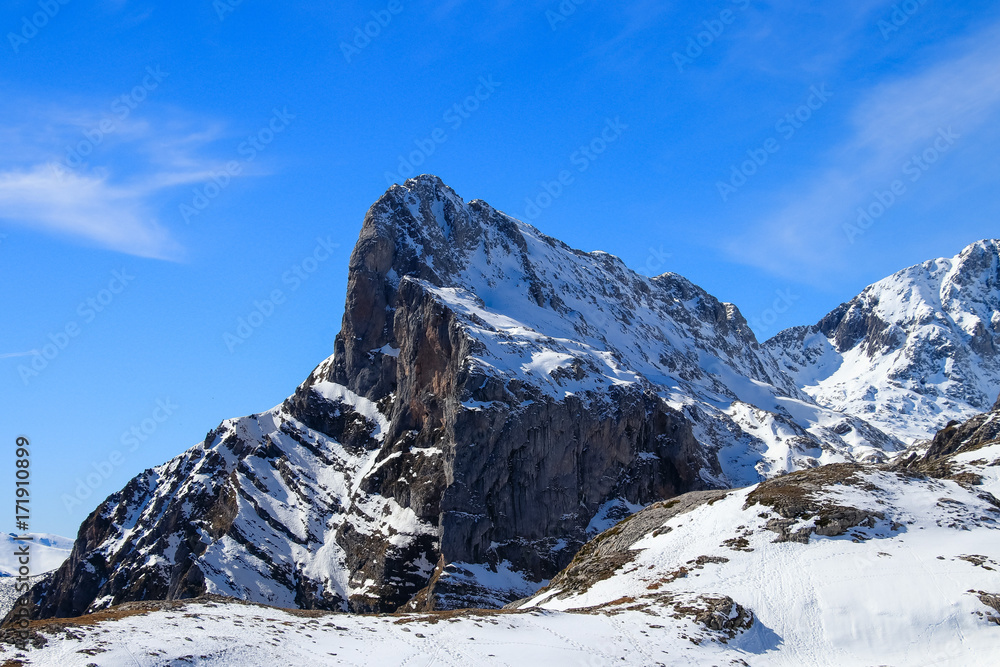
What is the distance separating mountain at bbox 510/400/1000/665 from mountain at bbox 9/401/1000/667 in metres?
0.13

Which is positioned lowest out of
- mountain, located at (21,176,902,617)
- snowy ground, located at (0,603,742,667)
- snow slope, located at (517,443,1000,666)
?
snowy ground, located at (0,603,742,667)

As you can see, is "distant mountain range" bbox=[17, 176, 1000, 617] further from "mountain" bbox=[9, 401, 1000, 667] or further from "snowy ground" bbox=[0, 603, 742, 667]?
"snowy ground" bbox=[0, 603, 742, 667]

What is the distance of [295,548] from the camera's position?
549 ft

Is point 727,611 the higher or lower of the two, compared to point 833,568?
lower

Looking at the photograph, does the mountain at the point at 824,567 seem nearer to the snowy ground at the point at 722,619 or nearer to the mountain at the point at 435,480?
the snowy ground at the point at 722,619

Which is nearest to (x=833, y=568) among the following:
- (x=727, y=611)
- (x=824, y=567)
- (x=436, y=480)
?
(x=824, y=567)

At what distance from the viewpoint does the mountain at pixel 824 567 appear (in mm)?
54750

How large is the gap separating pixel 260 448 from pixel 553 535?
66.5m

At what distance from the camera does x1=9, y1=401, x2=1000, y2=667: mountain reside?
159 ft

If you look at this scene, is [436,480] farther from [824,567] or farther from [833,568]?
[833,568]

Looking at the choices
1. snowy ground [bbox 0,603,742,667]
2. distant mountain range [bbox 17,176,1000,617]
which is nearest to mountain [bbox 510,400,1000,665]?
snowy ground [bbox 0,603,742,667]

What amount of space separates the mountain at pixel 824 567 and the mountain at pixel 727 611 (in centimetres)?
13

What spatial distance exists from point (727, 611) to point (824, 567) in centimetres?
890

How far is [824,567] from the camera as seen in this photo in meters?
62.3
